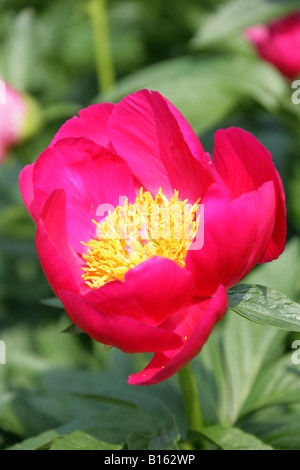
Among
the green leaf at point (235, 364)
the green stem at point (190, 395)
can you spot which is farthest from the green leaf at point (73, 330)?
the green leaf at point (235, 364)

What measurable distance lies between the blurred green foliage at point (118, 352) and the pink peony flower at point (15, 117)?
0.09 ft

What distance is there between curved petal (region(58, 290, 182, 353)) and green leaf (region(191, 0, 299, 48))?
0.72 m

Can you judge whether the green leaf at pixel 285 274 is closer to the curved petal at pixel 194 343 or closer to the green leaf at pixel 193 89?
the green leaf at pixel 193 89

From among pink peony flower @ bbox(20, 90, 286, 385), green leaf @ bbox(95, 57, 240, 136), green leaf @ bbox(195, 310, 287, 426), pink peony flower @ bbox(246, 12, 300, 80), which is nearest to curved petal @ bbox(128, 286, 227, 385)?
pink peony flower @ bbox(20, 90, 286, 385)

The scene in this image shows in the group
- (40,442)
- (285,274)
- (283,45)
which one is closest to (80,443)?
(40,442)

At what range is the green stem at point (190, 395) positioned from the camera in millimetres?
757

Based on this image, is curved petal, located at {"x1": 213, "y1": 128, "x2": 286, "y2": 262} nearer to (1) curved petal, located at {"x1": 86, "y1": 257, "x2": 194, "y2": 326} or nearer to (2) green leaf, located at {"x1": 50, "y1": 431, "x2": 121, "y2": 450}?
(1) curved petal, located at {"x1": 86, "y1": 257, "x2": 194, "y2": 326}

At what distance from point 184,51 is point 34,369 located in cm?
100

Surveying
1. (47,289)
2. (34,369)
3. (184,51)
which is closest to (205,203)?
(34,369)

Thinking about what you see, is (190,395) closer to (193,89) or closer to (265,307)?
(265,307)

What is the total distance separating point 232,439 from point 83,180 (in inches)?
13.9

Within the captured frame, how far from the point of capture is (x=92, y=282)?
749mm

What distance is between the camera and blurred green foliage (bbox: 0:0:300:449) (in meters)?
0.87
